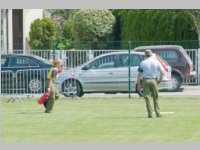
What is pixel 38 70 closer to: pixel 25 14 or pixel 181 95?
pixel 181 95

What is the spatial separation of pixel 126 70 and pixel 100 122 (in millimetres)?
9884

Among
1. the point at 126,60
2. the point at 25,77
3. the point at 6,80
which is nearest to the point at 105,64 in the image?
the point at 126,60

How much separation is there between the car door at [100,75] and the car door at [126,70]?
0.73ft

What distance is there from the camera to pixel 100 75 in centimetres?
2981

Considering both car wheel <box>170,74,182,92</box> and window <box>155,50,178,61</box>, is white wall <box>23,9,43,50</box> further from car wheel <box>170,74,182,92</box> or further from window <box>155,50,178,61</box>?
car wheel <box>170,74,182,92</box>

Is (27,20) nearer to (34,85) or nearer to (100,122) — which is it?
(34,85)

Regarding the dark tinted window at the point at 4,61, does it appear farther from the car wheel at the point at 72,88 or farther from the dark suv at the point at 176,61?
the dark suv at the point at 176,61

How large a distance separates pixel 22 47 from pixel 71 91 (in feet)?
65.0

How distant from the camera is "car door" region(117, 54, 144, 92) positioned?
96.8 feet

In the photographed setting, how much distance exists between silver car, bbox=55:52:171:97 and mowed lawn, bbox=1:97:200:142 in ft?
6.58

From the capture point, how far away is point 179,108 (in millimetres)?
24141

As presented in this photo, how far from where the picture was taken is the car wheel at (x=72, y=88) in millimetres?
29703

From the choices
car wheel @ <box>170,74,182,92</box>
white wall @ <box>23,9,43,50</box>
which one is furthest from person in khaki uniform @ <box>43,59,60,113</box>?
white wall @ <box>23,9,43,50</box>

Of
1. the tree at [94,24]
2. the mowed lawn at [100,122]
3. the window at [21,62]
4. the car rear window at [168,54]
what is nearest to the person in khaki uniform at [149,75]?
the mowed lawn at [100,122]
